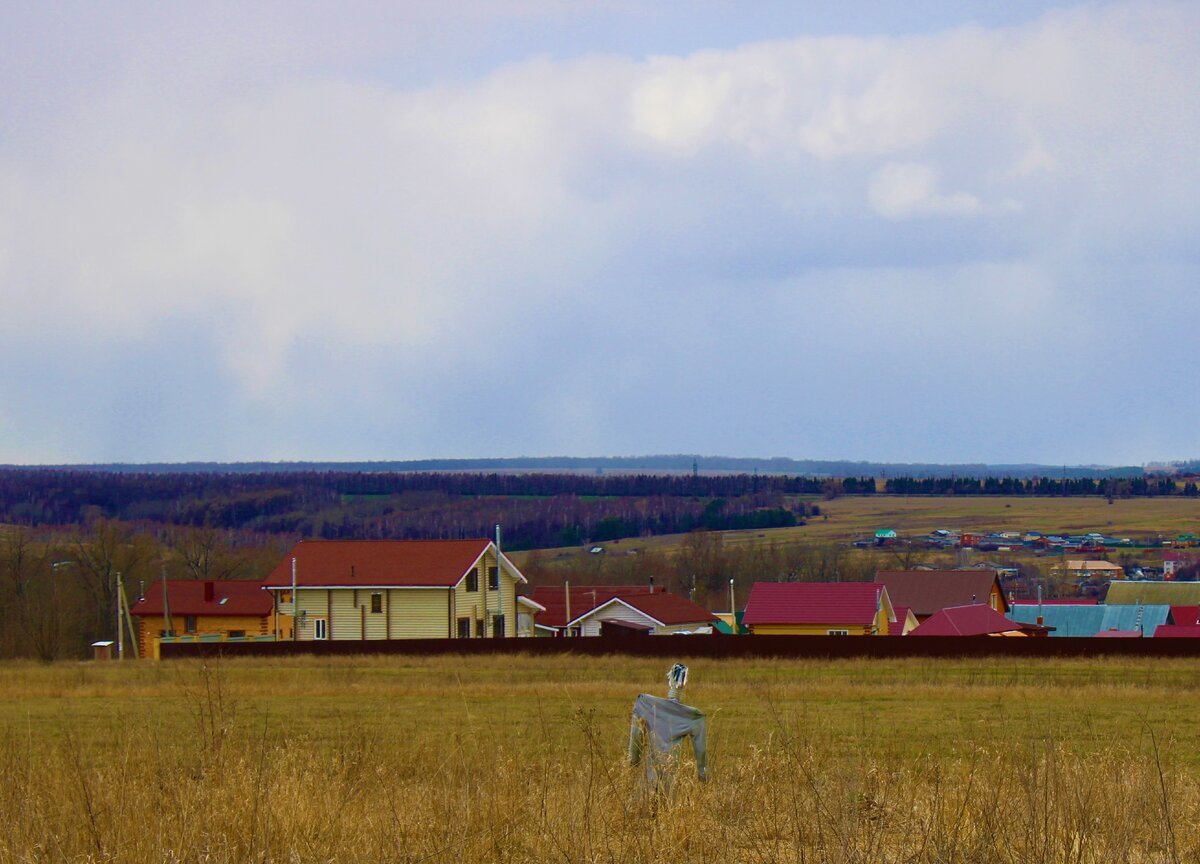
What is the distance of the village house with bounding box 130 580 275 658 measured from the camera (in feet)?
232

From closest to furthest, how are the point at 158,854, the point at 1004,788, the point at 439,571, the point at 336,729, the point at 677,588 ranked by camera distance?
1. the point at 158,854
2. the point at 1004,788
3. the point at 336,729
4. the point at 439,571
5. the point at 677,588

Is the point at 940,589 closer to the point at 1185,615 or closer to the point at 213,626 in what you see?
the point at 1185,615

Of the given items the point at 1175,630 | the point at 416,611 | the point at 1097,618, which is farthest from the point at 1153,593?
the point at 416,611

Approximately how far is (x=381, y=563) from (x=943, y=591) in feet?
98.4

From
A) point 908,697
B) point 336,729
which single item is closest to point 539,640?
point 908,697

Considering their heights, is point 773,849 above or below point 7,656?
above

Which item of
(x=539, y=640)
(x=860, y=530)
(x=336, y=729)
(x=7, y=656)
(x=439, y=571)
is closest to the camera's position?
(x=336, y=729)

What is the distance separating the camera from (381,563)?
62312 mm

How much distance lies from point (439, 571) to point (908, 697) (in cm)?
3559

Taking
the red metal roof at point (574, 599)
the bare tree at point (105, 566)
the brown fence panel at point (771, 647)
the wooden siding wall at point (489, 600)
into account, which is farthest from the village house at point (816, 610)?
the bare tree at point (105, 566)

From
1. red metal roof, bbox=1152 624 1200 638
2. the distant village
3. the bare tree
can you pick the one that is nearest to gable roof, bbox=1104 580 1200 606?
the distant village

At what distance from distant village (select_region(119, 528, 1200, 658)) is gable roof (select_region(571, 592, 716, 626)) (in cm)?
8

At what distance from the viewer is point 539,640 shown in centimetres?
4088

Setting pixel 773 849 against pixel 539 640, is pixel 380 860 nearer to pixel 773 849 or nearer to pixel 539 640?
pixel 773 849
